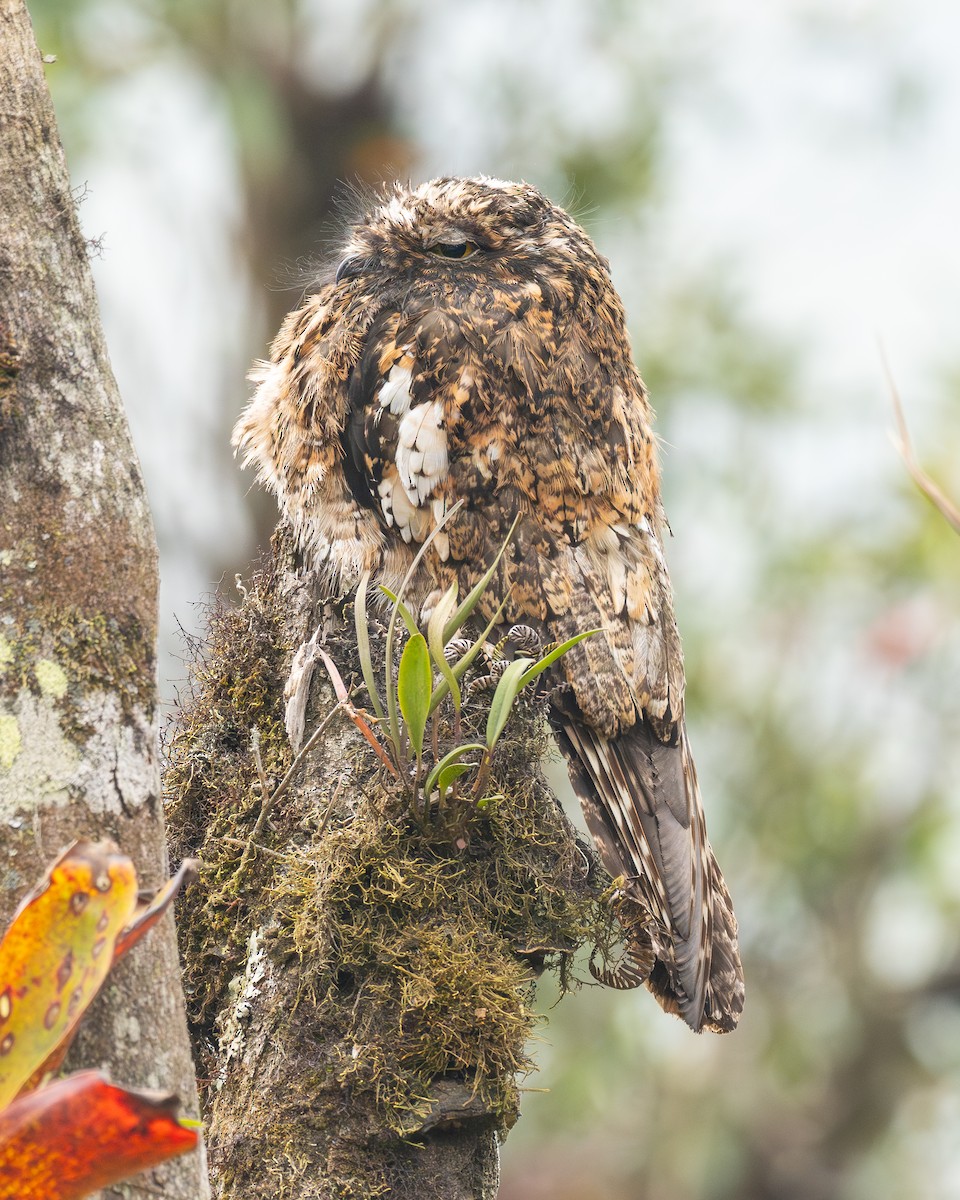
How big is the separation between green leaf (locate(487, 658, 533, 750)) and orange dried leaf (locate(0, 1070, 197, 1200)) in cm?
105

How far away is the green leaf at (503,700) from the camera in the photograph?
1.99 meters

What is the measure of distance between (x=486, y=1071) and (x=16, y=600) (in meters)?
1.12

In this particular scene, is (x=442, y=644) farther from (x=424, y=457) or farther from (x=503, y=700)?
(x=424, y=457)

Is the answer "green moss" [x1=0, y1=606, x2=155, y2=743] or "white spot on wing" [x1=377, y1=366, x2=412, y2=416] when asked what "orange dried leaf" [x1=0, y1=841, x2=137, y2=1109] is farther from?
"white spot on wing" [x1=377, y1=366, x2=412, y2=416]

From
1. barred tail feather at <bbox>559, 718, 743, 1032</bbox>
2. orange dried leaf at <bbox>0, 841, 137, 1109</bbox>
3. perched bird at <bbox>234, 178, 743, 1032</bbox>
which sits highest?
perched bird at <bbox>234, 178, 743, 1032</bbox>

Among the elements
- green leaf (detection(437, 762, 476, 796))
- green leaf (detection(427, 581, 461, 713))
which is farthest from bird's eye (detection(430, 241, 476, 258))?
green leaf (detection(437, 762, 476, 796))

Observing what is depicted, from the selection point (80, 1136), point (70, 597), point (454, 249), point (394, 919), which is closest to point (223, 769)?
point (394, 919)

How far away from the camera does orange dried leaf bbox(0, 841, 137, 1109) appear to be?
1072mm

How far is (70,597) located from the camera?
143cm

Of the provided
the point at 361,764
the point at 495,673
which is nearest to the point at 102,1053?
the point at 361,764

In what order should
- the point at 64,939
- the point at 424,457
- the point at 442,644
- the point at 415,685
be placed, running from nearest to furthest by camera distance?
the point at 64,939
the point at 415,685
the point at 442,644
the point at 424,457

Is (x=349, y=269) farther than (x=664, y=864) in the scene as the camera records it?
Yes

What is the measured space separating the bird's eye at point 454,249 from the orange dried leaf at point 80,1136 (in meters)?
2.54

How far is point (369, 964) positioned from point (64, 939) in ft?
3.50
